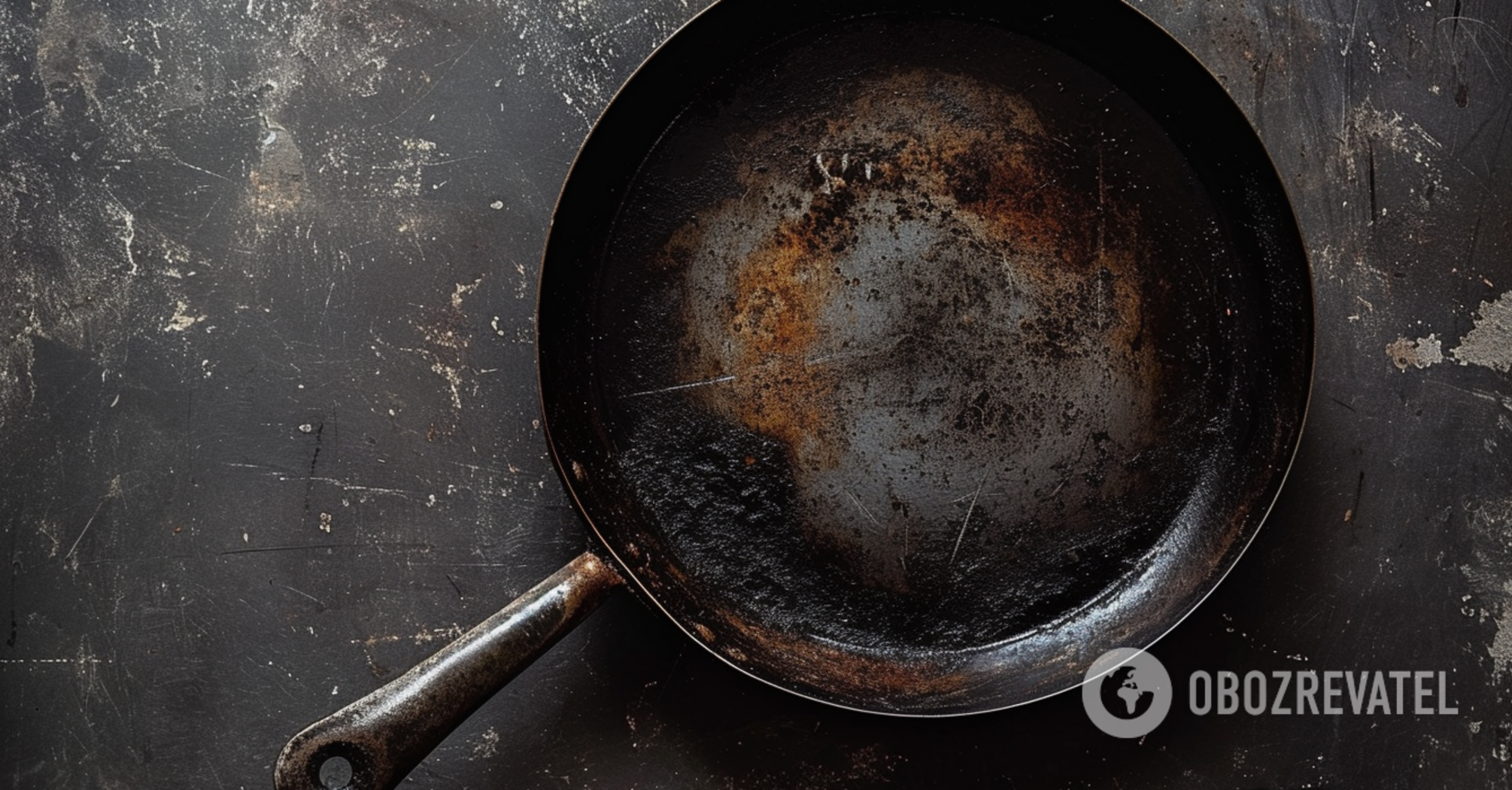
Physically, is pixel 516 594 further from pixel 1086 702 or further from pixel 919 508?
pixel 1086 702

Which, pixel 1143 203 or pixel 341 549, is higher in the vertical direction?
pixel 1143 203

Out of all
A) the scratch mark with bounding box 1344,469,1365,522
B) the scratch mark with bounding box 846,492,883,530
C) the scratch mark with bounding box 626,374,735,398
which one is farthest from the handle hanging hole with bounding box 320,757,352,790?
the scratch mark with bounding box 1344,469,1365,522

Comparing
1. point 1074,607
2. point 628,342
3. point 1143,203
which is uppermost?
point 1143,203

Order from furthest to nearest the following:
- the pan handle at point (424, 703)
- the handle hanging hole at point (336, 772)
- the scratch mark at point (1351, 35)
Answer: the scratch mark at point (1351, 35) < the handle hanging hole at point (336, 772) < the pan handle at point (424, 703)

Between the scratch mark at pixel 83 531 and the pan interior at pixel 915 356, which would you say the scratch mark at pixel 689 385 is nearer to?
the pan interior at pixel 915 356

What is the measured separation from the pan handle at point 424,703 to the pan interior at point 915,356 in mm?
181

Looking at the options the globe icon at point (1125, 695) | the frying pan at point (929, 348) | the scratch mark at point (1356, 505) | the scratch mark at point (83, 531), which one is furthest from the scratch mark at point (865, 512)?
the scratch mark at point (83, 531)

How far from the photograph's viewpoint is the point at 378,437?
1125 millimetres

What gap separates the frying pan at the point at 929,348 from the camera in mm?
1104

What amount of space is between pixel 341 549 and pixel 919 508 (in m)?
0.63

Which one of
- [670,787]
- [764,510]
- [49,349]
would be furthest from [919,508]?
[49,349]

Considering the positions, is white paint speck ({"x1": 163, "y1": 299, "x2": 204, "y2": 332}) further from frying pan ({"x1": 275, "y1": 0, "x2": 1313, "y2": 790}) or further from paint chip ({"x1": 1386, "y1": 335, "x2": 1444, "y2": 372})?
paint chip ({"x1": 1386, "y1": 335, "x2": 1444, "y2": 372})

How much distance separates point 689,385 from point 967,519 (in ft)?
1.09

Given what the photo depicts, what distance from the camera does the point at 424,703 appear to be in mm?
911
